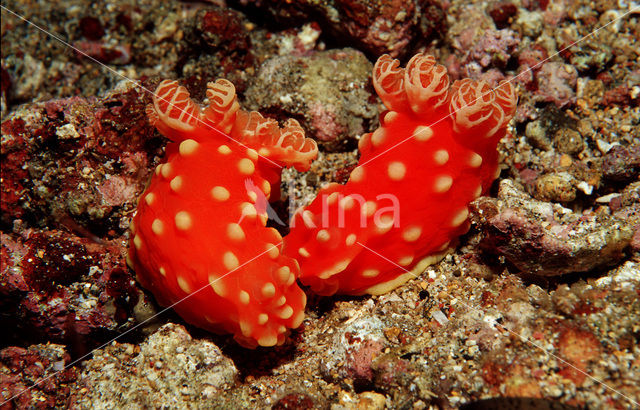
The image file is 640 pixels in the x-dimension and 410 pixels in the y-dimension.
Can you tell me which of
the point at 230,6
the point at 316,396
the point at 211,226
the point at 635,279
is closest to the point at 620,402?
the point at 635,279

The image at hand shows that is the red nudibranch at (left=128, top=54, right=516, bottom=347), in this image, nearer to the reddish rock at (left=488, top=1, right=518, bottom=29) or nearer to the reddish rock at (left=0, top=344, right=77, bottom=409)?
the reddish rock at (left=0, top=344, right=77, bottom=409)

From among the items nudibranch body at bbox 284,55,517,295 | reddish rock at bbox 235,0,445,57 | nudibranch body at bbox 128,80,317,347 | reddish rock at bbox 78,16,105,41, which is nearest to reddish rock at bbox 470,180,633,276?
nudibranch body at bbox 284,55,517,295

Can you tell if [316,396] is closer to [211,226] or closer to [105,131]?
[211,226]

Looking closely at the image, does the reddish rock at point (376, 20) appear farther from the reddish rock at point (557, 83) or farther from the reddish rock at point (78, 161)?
the reddish rock at point (78, 161)

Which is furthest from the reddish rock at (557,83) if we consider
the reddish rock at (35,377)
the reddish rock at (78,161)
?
the reddish rock at (35,377)

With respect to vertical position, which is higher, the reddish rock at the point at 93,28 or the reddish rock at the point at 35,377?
the reddish rock at the point at 93,28

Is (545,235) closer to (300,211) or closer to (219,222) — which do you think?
(300,211)

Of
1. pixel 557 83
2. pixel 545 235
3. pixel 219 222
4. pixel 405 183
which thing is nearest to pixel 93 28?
pixel 219 222

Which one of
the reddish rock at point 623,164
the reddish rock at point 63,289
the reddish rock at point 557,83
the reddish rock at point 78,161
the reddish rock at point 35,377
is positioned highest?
the reddish rock at point 557,83
